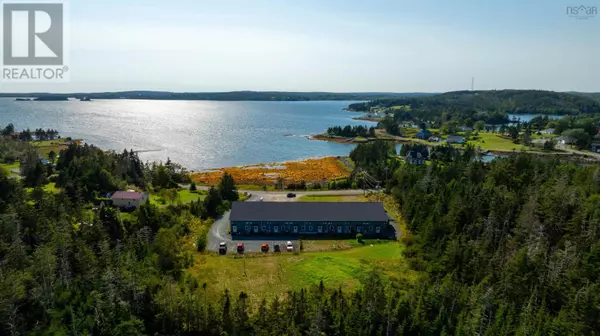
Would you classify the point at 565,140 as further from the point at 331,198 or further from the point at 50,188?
the point at 50,188

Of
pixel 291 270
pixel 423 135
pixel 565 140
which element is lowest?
pixel 291 270

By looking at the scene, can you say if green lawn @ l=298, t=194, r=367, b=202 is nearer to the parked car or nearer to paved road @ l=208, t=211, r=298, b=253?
paved road @ l=208, t=211, r=298, b=253

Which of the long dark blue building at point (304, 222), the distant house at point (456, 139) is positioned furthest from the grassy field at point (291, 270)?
the distant house at point (456, 139)

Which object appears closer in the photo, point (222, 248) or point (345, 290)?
point (345, 290)

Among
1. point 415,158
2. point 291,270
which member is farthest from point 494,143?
point 291,270

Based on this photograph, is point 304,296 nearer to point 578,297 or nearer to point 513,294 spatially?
point 513,294

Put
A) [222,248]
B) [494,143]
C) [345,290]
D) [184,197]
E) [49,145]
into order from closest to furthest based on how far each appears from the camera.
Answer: [345,290]
[222,248]
[184,197]
[49,145]
[494,143]
